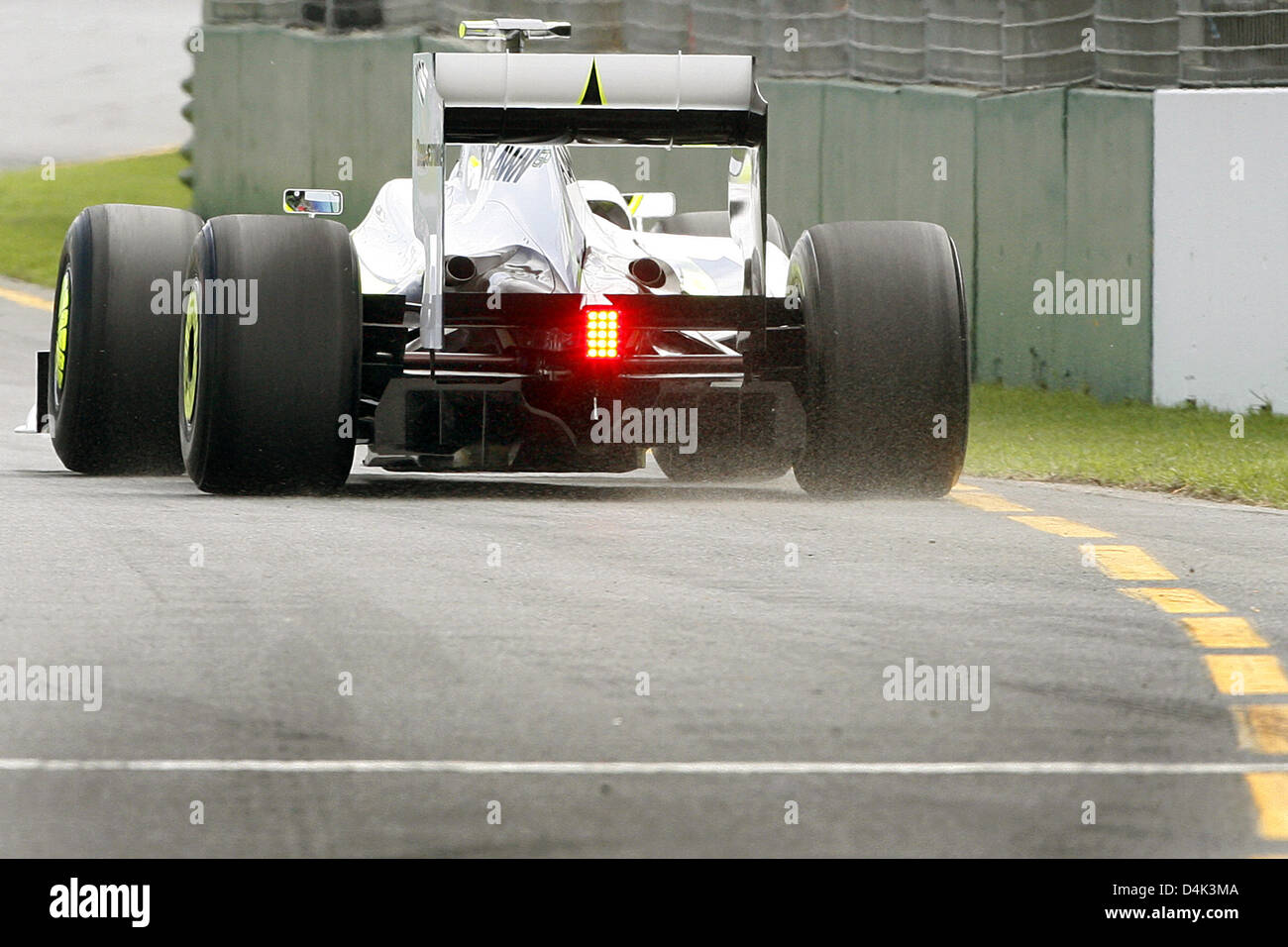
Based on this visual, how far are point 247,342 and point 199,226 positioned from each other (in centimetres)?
214

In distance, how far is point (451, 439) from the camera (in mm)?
10391

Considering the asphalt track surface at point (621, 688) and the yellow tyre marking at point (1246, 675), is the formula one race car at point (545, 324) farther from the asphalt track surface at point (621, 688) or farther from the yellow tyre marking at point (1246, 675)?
the yellow tyre marking at point (1246, 675)

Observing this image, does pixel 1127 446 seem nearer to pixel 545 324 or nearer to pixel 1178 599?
pixel 545 324

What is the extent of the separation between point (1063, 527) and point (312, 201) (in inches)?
163

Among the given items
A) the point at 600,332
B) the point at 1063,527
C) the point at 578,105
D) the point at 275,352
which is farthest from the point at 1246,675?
the point at 578,105

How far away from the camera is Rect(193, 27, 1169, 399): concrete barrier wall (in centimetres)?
1852

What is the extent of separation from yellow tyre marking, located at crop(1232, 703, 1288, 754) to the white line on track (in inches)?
7.3

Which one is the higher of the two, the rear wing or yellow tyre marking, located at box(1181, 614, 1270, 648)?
the rear wing

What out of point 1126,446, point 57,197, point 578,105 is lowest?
point 1126,446

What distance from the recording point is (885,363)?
10.2 meters

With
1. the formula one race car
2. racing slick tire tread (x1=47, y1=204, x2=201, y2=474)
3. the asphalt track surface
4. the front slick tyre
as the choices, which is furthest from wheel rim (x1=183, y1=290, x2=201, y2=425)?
the asphalt track surface

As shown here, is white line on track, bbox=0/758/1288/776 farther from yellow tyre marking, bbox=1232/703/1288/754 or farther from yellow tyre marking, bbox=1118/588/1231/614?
yellow tyre marking, bbox=1118/588/1231/614

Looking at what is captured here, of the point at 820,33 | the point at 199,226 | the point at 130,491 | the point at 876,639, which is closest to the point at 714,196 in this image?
the point at 820,33

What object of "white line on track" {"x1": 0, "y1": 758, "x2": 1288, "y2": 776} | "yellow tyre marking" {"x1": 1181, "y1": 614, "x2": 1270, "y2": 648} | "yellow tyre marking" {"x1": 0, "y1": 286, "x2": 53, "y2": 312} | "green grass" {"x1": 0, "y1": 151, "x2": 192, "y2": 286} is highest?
"green grass" {"x1": 0, "y1": 151, "x2": 192, "y2": 286}
